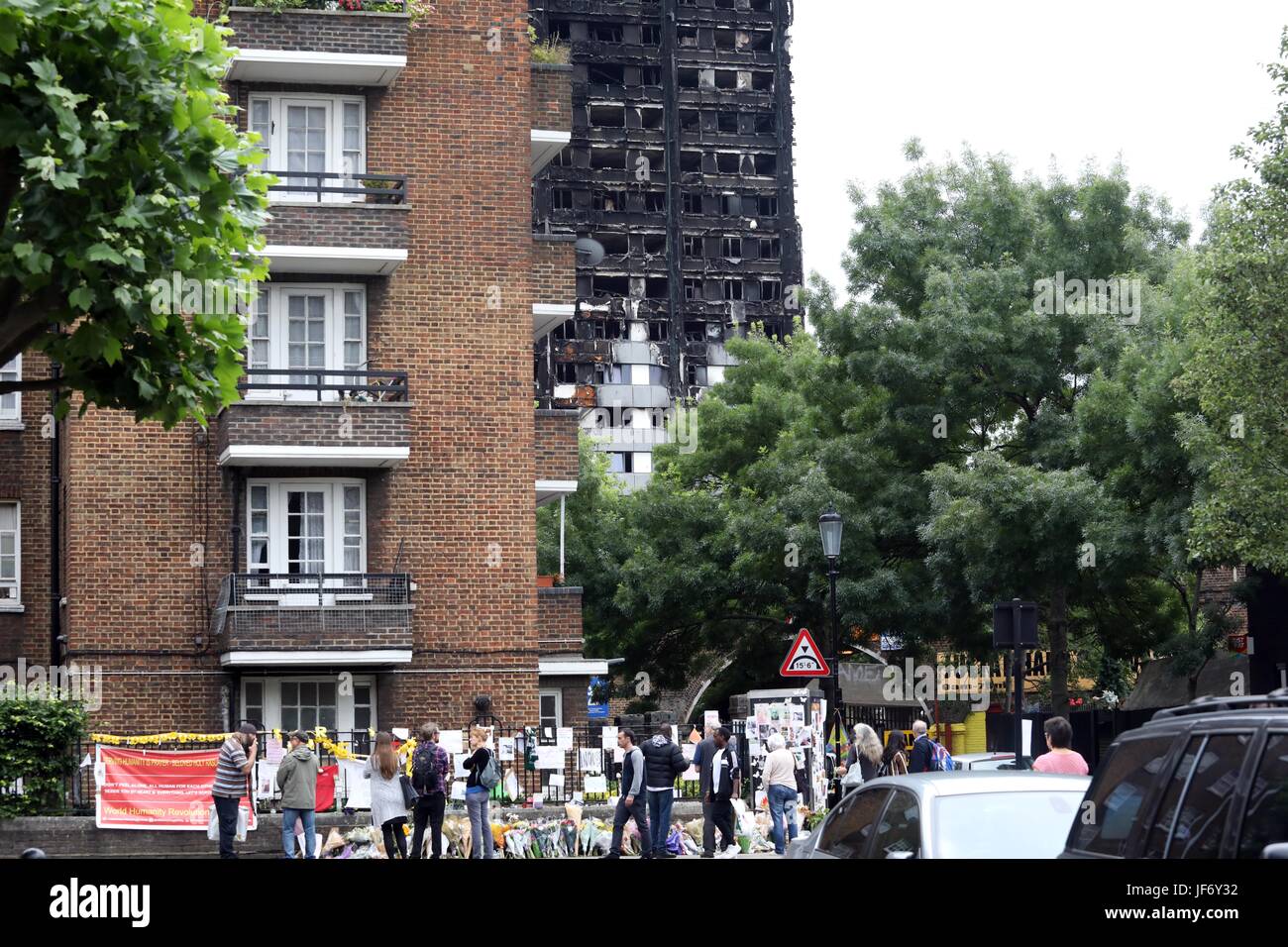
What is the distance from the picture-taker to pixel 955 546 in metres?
35.8

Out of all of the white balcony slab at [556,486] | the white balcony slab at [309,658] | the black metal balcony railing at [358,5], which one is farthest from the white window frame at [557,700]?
the black metal balcony railing at [358,5]

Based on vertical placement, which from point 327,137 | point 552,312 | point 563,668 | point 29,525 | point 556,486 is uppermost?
point 327,137

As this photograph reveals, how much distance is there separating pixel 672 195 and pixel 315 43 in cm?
7204

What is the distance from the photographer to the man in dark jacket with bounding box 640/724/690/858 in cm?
2183

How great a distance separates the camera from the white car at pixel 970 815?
995 centimetres

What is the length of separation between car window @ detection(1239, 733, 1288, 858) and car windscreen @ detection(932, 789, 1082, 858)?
4.03 meters

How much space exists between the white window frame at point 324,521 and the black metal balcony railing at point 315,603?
118mm

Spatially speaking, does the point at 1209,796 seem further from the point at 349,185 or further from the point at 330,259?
the point at 349,185

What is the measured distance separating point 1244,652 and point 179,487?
22.8 metres

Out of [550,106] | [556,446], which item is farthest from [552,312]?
[550,106]

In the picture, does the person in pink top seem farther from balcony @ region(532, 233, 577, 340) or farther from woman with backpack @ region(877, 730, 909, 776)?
balcony @ region(532, 233, 577, 340)

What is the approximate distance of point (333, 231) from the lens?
93.6ft

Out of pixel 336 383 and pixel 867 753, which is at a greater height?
pixel 336 383

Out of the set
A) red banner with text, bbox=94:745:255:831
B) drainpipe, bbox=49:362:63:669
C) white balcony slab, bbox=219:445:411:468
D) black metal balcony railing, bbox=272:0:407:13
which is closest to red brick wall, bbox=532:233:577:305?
white balcony slab, bbox=219:445:411:468
